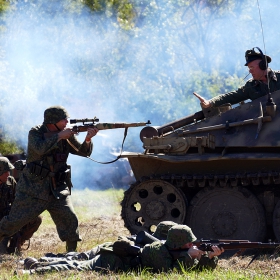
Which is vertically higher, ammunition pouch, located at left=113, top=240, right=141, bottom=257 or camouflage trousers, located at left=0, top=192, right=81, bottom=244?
camouflage trousers, located at left=0, top=192, right=81, bottom=244

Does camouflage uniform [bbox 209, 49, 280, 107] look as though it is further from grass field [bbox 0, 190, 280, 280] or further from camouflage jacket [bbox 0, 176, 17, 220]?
camouflage jacket [bbox 0, 176, 17, 220]

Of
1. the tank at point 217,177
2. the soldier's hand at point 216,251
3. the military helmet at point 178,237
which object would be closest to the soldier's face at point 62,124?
the tank at point 217,177

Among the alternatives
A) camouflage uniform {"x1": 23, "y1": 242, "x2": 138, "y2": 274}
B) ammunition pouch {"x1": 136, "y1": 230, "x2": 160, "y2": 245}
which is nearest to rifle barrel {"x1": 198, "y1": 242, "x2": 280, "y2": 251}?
ammunition pouch {"x1": 136, "y1": 230, "x2": 160, "y2": 245}

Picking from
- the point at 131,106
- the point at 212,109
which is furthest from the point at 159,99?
the point at 212,109

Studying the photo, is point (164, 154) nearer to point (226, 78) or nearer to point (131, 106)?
point (131, 106)

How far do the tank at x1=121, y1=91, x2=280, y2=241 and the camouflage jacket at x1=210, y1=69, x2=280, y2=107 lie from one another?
1.43 feet

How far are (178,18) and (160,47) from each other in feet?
3.73

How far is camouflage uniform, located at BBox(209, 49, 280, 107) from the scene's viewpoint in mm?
11695

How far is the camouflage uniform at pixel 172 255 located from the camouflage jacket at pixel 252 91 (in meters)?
3.80

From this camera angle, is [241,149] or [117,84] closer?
[241,149]

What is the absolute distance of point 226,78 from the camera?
82.4 feet

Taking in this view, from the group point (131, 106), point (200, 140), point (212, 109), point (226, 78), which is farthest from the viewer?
point (226, 78)

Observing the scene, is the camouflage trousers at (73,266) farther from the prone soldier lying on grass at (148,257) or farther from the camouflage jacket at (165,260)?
the camouflage jacket at (165,260)

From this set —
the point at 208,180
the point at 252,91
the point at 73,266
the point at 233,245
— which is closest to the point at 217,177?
the point at 208,180
